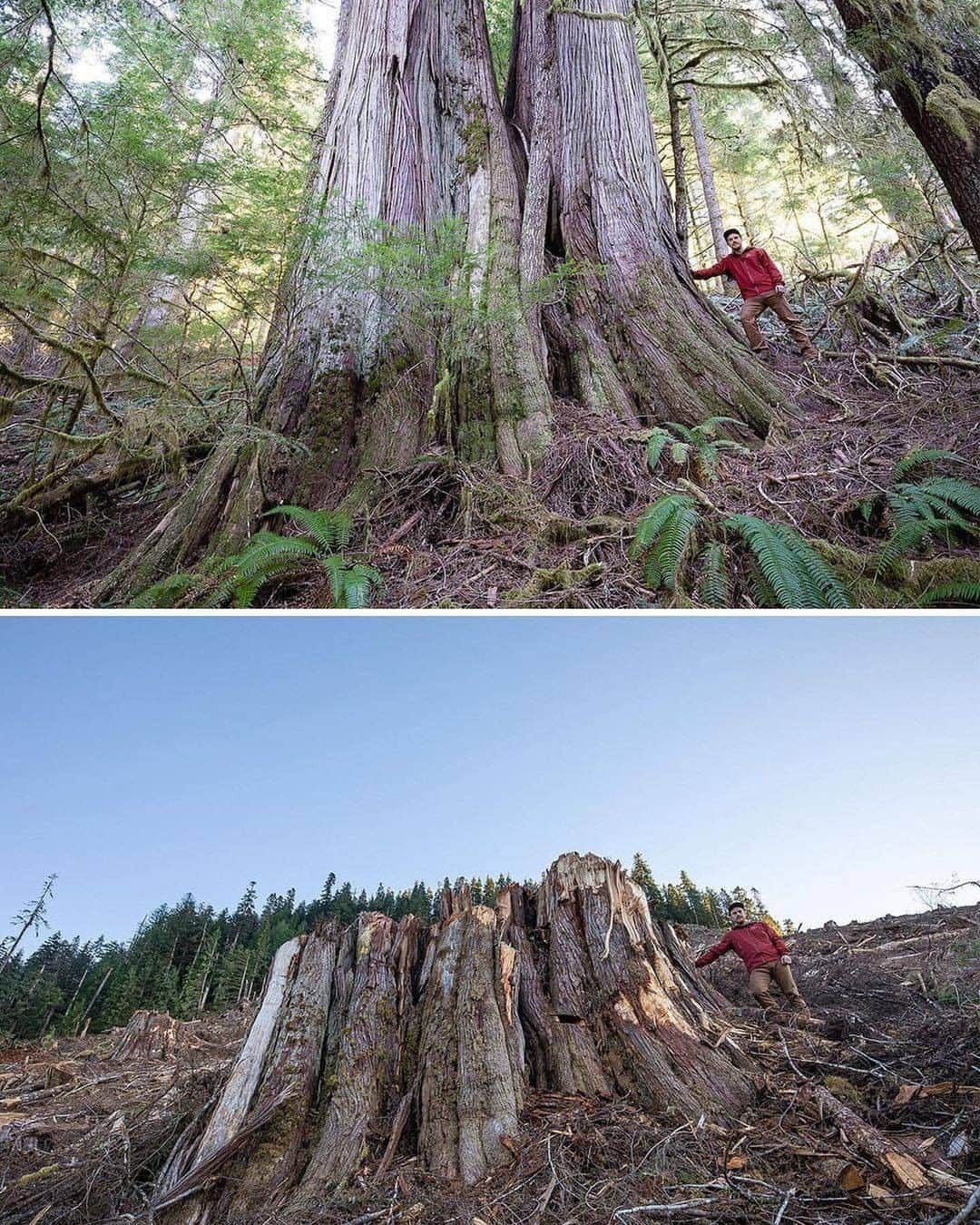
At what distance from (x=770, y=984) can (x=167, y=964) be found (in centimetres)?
1492

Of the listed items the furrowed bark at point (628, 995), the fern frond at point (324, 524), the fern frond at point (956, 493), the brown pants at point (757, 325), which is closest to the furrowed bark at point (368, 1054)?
the furrowed bark at point (628, 995)

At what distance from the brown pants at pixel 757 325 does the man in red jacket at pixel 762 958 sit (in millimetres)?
4619

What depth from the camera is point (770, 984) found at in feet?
15.0

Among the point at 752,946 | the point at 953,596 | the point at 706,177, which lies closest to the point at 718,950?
the point at 752,946

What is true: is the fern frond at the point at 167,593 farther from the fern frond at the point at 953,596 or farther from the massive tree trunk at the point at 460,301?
the fern frond at the point at 953,596

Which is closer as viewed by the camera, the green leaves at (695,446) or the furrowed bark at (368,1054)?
the furrowed bark at (368,1054)

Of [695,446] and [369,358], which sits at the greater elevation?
[369,358]

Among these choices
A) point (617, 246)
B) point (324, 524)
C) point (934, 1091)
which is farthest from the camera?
point (617, 246)

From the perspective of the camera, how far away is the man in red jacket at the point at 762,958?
436cm

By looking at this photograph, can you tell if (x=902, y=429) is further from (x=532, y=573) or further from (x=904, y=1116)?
(x=904, y=1116)

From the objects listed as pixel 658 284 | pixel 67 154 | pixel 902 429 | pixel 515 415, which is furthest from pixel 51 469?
pixel 902 429

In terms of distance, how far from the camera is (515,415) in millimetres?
5004

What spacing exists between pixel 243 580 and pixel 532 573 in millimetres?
1512

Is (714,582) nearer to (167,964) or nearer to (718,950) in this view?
(718,950)
